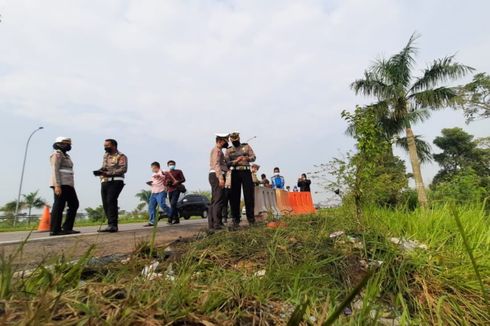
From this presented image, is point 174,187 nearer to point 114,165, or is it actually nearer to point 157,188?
point 157,188

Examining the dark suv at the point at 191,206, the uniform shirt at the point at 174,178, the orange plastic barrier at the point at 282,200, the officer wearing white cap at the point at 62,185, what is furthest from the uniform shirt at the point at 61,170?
the dark suv at the point at 191,206

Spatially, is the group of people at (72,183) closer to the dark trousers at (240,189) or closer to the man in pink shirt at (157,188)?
the dark trousers at (240,189)

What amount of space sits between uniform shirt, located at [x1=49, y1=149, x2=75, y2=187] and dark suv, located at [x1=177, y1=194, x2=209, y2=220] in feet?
43.8

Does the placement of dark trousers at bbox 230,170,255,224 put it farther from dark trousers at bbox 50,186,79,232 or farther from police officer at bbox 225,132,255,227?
dark trousers at bbox 50,186,79,232

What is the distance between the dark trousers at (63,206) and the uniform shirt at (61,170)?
4.9 inches

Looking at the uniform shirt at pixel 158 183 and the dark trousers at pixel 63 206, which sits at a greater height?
the uniform shirt at pixel 158 183

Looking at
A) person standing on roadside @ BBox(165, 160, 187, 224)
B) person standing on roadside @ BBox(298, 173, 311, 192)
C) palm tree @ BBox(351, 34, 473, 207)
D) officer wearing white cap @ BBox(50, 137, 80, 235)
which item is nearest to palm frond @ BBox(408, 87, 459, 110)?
palm tree @ BBox(351, 34, 473, 207)

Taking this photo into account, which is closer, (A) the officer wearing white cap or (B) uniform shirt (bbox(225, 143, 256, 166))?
(A) the officer wearing white cap

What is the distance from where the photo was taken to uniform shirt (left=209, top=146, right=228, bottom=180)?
626 centimetres

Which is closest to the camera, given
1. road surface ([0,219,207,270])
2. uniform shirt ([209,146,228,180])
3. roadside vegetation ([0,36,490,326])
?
roadside vegetation ([0,36,490,326])

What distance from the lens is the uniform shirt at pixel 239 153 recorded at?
21.8 ft

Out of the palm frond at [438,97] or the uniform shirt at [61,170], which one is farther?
the palm frond at [438,97]

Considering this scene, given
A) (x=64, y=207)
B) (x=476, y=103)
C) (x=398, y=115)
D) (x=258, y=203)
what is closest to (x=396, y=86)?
(x=398, y=115)

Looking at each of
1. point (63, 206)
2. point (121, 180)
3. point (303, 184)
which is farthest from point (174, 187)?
point (303, 184)
